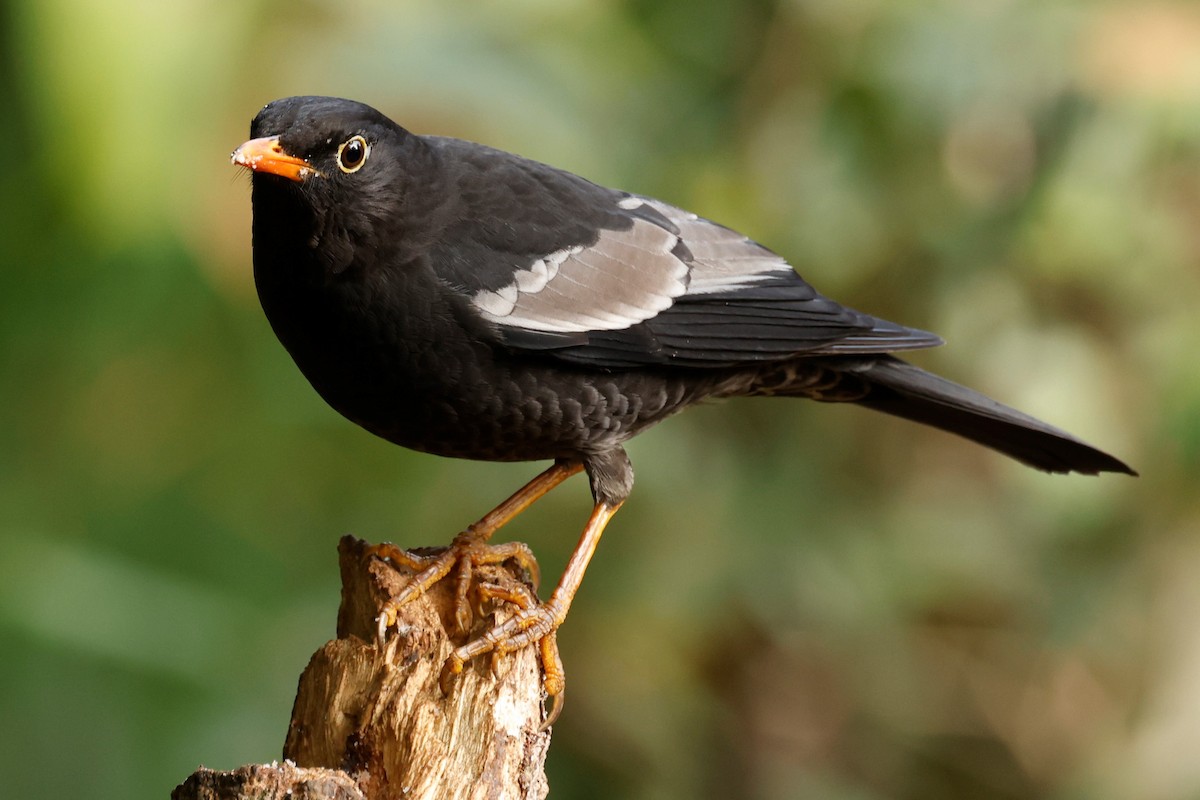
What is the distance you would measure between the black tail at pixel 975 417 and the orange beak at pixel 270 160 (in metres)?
1.82

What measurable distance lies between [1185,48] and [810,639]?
243 centimetres

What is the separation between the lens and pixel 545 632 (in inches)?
137

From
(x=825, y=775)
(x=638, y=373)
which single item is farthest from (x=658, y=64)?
(x=825, y=775)

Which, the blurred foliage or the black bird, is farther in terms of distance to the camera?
the blurred foliage

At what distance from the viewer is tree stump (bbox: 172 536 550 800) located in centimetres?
290

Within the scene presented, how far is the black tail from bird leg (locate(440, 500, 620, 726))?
→ 0.97 meters

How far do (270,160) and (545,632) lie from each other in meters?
1.42

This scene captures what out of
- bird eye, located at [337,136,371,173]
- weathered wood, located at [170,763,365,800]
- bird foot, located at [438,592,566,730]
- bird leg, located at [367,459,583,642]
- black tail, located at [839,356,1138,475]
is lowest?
weathered wood, located at [170,763,365,800]

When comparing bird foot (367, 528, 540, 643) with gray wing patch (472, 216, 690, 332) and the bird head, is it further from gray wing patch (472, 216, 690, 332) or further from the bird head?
the bird head

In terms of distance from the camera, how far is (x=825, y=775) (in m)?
5.00

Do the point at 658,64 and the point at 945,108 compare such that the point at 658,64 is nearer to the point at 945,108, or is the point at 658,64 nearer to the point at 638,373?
the point at 945,108

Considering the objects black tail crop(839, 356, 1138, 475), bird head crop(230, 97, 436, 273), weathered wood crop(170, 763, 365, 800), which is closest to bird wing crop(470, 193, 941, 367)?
black tail crop(839, 356, 1138, 475)

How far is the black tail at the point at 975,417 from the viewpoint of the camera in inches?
157

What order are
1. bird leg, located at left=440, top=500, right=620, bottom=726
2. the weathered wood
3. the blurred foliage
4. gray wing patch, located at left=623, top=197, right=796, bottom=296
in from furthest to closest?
1. the blurred foliage
2. gray wing patch, located at left=623, top=197, right=796, bottom=296
3. bird leg, located at left=440, top=500, right=620, bottom=726
4. the weathered wood
